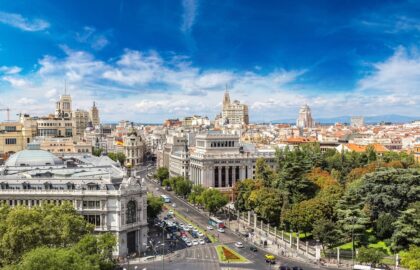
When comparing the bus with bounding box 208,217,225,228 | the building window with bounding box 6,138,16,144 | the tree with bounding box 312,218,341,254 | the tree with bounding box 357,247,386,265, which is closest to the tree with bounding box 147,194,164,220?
the bus with bounding box 208,217,225,228

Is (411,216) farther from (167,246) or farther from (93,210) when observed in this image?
(93,210)

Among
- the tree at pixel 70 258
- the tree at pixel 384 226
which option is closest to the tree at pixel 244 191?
the tree at pixel 384 226

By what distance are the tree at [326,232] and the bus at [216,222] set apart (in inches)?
931

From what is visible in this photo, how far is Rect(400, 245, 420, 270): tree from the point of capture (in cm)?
5805

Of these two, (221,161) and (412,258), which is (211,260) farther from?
(221,161)

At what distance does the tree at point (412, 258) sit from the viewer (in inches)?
2286

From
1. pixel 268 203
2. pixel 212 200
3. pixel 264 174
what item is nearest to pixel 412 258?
pixel 268 203

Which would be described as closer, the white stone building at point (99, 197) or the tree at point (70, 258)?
the tree at point (70, 258)

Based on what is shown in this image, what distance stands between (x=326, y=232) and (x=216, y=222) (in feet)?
95.3

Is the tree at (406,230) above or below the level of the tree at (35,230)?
below

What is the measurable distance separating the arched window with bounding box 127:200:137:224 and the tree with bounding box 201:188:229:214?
2841 centimetres

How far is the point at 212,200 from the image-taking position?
101875mm

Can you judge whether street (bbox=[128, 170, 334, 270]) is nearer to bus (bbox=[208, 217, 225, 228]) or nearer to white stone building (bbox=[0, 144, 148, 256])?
bus (bbox=[208, 217, 225, 228])

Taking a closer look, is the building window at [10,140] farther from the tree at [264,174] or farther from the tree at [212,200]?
the tree at [264,174]
